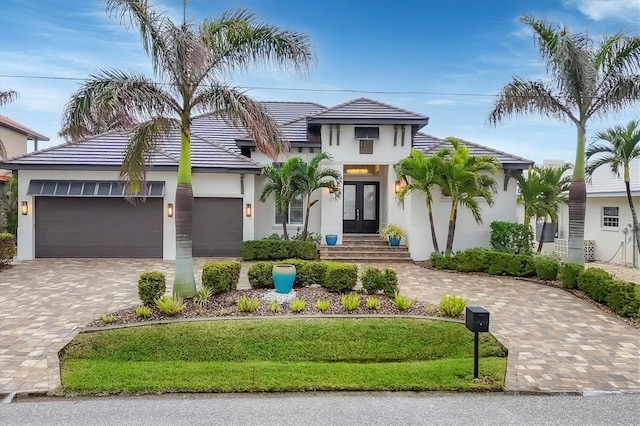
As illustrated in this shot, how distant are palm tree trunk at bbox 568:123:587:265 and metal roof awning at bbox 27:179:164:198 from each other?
12645 mm

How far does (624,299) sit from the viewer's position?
7.89 metres

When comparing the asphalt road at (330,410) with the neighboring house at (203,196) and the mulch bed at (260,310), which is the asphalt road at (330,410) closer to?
the mulch bed at (260,310)

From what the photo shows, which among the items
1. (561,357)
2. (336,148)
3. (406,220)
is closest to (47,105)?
(336,148)

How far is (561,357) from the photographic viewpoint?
586 cm

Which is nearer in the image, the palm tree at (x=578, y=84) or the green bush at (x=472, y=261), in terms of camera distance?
the palm tree at (x=578, y=84)

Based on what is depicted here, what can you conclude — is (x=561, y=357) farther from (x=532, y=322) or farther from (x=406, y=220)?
(x=406, y=220)

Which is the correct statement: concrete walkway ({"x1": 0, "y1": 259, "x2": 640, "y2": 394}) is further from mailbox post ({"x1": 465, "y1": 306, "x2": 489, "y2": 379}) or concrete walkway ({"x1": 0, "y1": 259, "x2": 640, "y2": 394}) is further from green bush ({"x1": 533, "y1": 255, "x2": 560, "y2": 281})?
green bush ({"x1": 533, "y1": 255, "x2": 560, "y2": 281})

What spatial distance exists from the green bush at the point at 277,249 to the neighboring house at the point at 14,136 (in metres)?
14.7

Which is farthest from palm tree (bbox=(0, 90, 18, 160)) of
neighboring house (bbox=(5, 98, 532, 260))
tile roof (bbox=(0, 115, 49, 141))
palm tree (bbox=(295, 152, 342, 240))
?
tile roof (bbox=(0, 115, 49, 141))

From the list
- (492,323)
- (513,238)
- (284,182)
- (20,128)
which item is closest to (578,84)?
(513,238)

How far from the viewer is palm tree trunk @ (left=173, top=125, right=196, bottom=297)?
741 cm

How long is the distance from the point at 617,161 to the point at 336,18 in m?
10.8

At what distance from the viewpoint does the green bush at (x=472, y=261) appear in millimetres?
12203

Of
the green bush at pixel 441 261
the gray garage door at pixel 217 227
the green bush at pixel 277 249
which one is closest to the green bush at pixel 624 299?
the green bush at pixel 441 261
